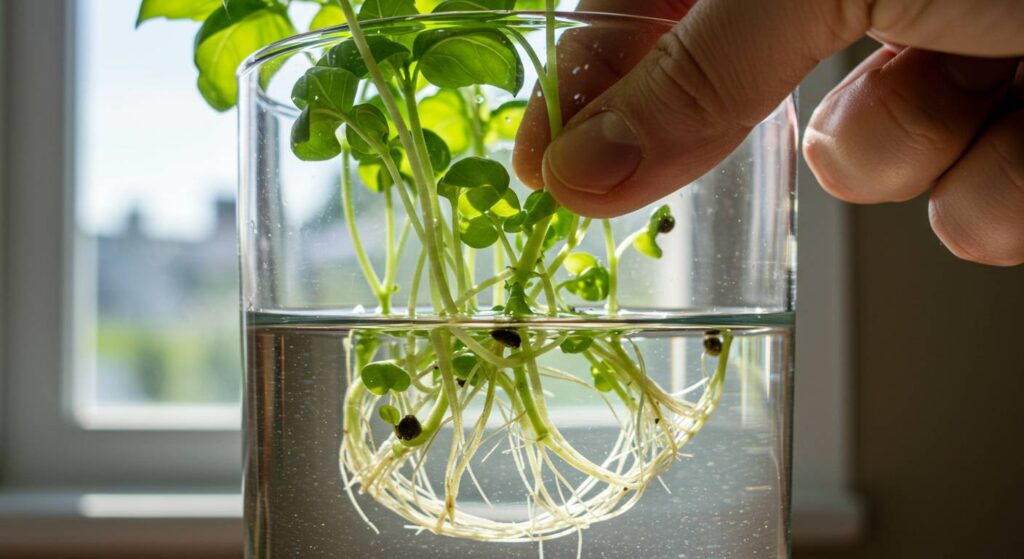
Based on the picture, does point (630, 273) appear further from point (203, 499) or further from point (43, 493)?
point (43, 493)

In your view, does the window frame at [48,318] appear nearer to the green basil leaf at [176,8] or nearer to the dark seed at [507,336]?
the green basil leaf at [176,8]

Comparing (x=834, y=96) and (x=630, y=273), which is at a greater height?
(x=834, y=96)

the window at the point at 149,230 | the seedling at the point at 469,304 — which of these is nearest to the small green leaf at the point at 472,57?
the seedling at the point at 469,304

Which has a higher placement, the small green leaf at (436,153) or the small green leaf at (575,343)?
the small green leaf at (436,153)

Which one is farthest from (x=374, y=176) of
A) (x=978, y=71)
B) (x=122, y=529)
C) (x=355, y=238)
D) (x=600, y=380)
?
(x=122, y=529)

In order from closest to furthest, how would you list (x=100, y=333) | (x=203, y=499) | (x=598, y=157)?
1. (x=598, y=157)
2. (x=203, y=499)
3. (x=100, y=333)

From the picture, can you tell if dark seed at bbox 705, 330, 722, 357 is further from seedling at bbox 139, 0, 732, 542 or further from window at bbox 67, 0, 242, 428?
window at bbox 67, 0, 242, 428

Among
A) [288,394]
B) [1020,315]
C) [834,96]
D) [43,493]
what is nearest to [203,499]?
[43,493]
